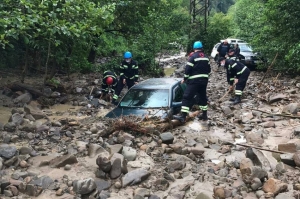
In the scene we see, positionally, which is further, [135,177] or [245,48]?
[245,48]

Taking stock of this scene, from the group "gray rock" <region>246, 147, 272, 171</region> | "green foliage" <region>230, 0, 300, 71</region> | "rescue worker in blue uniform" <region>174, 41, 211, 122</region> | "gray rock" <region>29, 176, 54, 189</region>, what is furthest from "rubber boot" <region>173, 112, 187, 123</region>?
"green foliage" <region>230, 0, 300, 71</region>

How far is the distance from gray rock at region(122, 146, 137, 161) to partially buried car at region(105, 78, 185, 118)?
1.40 m

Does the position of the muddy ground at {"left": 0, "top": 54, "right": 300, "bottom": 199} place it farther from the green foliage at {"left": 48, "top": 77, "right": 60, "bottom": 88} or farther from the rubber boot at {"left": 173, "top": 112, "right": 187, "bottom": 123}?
the green foliage at {"left": 48, "top": 77, "right": 60, "bottom": 88}

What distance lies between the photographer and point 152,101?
7.27 metres

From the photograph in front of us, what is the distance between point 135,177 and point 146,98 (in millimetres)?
3058

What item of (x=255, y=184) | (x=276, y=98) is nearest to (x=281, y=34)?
(x=276, y=98)

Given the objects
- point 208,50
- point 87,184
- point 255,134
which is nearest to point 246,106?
point 255,134

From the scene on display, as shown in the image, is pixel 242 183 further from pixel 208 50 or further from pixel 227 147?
pixel 208 50

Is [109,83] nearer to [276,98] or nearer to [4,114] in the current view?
[4,114]

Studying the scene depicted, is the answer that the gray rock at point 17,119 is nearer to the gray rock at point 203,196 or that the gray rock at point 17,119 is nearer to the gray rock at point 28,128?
the gray rock at point 28,128

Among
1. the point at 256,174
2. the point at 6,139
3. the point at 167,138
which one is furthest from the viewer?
the point at 6,139

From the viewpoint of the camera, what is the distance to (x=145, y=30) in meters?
15.1

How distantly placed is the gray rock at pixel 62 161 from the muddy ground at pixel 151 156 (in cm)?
1

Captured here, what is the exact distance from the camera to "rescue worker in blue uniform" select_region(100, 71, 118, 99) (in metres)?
9.66
